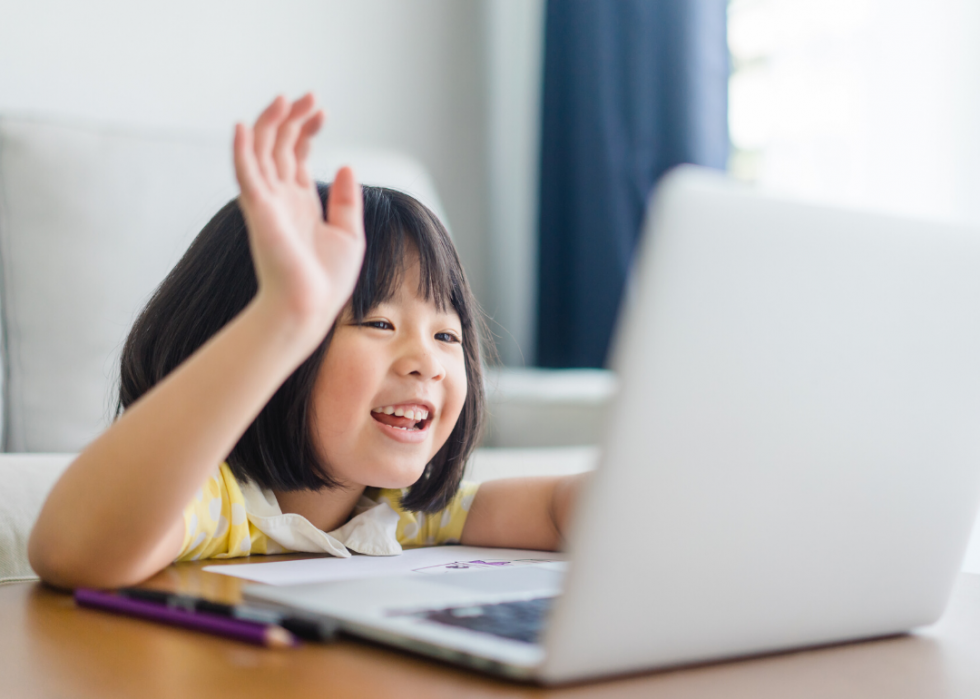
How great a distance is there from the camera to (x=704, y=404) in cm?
36

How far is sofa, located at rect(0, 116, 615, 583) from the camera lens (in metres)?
1.29

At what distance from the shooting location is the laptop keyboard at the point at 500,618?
416 millimetres

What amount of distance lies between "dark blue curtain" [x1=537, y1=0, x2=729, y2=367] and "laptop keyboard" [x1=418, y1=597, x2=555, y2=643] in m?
1.77

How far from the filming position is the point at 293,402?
2.54ft

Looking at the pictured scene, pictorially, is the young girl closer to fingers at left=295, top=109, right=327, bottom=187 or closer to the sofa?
fingers at left=295, top=109, right=327, bottom=187

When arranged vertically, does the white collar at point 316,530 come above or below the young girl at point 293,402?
below

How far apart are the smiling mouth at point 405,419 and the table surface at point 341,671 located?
318 mm

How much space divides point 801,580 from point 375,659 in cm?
19

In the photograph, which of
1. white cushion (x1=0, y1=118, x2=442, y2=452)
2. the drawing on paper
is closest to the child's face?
the drawing on paper

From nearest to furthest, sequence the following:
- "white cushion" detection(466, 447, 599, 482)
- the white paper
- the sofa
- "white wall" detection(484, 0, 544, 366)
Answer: the white paper
"white cushion" detection(466, 447, 599, 482)
the sofa
"white wall" detection(484, 0, 544, 366)

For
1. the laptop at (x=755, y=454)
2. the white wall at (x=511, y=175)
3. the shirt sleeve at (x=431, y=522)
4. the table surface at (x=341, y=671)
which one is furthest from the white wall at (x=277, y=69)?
the laptop at (x=755, y=454)

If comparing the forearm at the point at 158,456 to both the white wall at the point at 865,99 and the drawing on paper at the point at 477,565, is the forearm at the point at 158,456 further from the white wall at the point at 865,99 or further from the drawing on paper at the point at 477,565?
the white wall at the point at 865,99

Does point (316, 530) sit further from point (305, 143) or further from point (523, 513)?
point (305, 143)

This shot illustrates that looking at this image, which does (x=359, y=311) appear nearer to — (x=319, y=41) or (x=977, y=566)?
→ (x=977, y=566)
